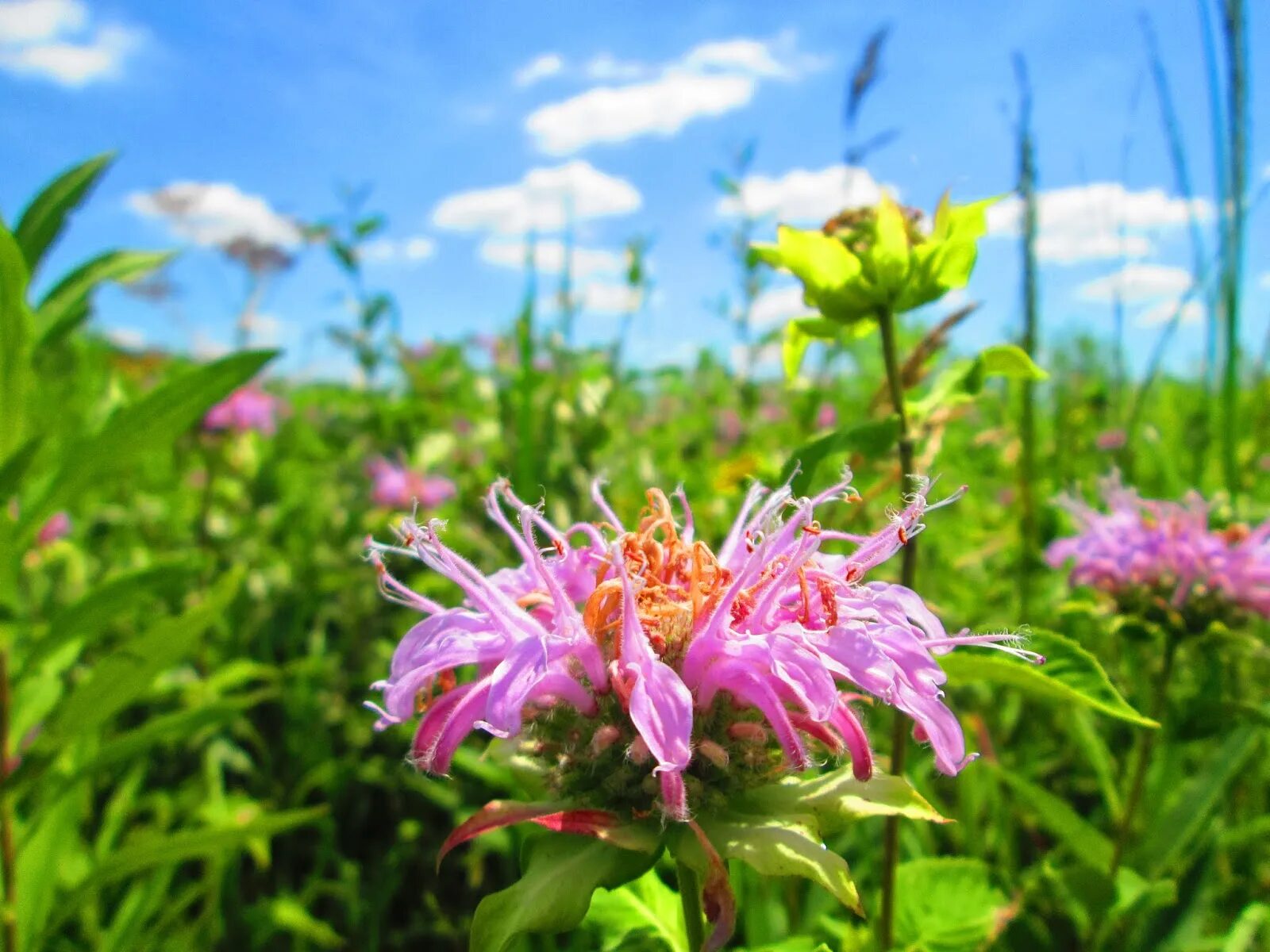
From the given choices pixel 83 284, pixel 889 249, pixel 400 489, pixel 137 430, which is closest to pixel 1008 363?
pixel 889 249

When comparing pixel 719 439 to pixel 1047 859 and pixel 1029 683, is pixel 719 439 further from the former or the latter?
pixel 1029 683

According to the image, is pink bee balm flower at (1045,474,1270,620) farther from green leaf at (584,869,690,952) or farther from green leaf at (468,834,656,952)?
green leaf at (468,834,656,952)

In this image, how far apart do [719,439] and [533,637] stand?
3570 millimetres

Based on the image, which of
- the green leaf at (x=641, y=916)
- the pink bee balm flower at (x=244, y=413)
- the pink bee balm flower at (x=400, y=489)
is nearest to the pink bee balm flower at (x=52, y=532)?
the pink bee balm flower at (x=244, y=413)

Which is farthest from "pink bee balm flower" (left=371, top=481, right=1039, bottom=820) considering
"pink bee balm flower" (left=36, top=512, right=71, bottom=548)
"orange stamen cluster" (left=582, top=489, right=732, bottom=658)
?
"pink bee balm flower" (left=36, top=512, right=71, bottom=548)

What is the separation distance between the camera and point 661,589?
92 cm

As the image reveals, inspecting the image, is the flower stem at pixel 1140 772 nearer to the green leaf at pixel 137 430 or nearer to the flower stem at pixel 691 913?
the flower stem at pixel 691 913

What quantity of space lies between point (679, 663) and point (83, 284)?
3.81 feet

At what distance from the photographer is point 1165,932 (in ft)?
4.25

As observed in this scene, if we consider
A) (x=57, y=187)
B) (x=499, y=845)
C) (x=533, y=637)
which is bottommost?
(x=499, y=845)

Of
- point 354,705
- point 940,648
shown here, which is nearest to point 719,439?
point 354,705

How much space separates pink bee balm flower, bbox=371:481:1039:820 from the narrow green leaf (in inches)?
28.4

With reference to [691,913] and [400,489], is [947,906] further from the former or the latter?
[400,489]

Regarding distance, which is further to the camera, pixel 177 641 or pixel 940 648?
pixel 177 641
